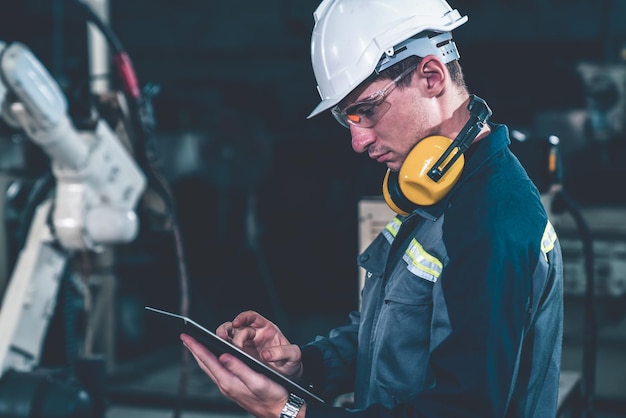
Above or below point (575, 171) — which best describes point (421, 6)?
above

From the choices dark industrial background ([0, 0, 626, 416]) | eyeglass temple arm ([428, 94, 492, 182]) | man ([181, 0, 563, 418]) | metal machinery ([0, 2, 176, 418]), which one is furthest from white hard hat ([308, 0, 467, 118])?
dark industrial background ([0, 0, 626, 416])

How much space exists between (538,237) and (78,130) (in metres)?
2.11

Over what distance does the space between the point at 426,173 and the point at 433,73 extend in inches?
7.3

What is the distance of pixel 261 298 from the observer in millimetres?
6359

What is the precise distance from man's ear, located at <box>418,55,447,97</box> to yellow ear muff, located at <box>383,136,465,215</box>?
9cm

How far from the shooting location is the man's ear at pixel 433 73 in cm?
138

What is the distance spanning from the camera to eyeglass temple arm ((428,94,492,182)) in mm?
1357

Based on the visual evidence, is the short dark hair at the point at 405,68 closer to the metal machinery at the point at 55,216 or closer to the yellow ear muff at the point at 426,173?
the yellow ear muff at the point at 426,173

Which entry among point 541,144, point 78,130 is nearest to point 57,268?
point 78,130

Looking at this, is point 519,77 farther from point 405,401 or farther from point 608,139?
point 405,401

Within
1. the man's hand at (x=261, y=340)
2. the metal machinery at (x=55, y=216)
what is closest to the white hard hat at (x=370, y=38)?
the man's hand at (x=261, y=340)

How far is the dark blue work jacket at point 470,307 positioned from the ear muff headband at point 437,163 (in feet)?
0.07

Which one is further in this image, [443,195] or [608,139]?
[608,139]

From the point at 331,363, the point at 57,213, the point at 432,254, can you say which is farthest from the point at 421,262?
the point at 57,213
